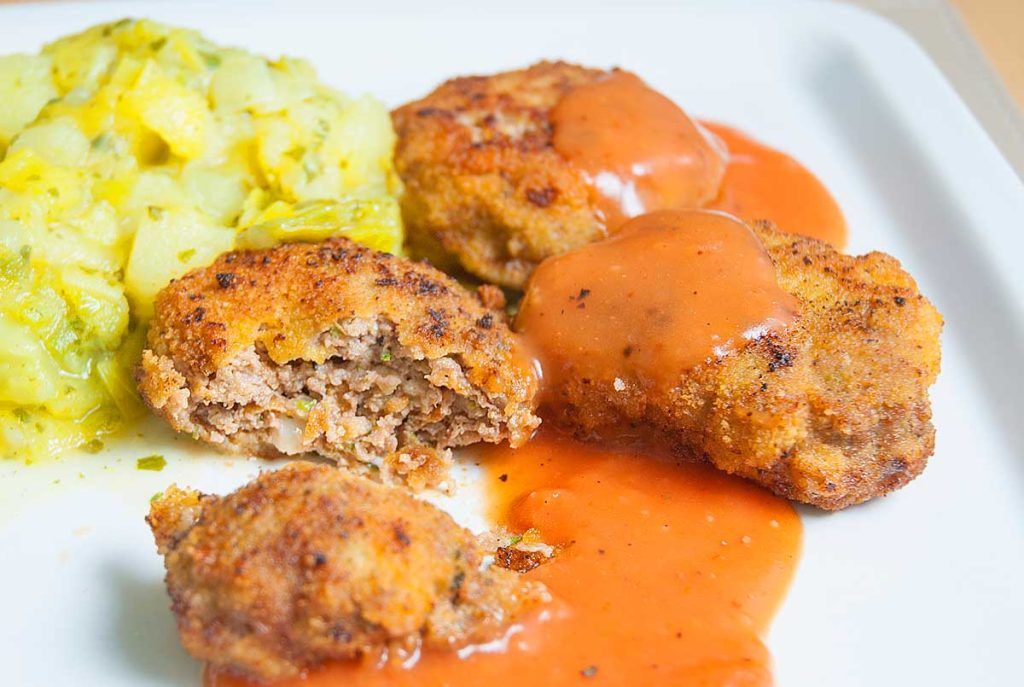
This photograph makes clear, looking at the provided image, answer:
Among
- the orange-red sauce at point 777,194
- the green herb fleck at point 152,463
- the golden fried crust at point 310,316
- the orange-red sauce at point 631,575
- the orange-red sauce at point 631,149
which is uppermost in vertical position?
the orange-red sauce at point 631,149

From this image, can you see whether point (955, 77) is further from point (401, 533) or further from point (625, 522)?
point (401, 533)

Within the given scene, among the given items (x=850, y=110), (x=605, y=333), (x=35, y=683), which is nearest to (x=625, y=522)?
(x=605, y=333)

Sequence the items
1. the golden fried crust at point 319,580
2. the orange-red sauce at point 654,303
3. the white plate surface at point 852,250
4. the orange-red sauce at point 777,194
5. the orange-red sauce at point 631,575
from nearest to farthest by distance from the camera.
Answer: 1. the golden fried crust at point 319,580
2. the orange-red sauce at point 631,575
3. the white plate surface at point 852,250
4. the orange-red sauce at point 654,303
5. the orange-red sauce at point 777,194

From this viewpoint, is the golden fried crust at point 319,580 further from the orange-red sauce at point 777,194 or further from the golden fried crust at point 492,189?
the orange-red sauce at point 777,194

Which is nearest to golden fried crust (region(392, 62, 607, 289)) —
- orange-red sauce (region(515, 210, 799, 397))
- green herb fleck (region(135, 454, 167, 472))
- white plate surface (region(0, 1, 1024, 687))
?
orange-red sauce (region(515, 210, 799, 397))

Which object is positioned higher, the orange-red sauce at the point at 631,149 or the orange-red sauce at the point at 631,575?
the orange-red sauce at the point at 631,149

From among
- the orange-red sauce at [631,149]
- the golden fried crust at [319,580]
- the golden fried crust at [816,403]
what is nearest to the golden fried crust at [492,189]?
the orange-red sauce at [631,149]

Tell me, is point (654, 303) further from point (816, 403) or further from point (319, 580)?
point (319, 580)
